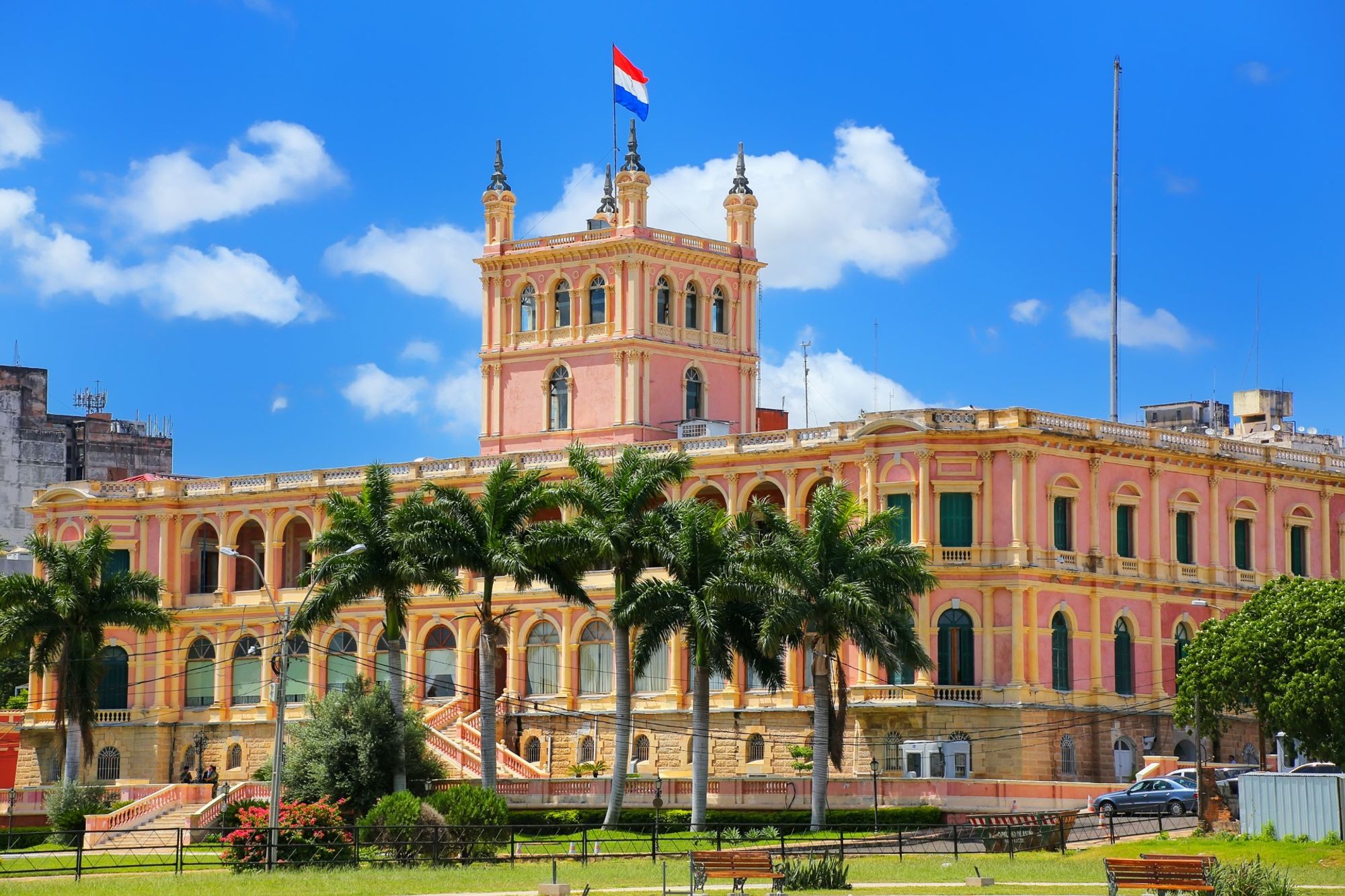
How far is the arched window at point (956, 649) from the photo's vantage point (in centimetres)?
7694

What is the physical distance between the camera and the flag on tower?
90500 millimetres

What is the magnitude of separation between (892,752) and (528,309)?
26.5 meters

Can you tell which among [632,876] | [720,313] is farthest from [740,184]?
→ [632,876]

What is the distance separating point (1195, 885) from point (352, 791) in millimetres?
34957

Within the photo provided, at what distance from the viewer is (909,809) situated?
2633 inches

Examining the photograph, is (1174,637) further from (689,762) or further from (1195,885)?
(1195,885)

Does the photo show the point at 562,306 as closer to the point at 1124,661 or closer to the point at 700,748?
the point at 1124,661

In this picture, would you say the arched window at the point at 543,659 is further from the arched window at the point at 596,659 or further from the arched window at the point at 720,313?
the arched window at the point at 720,313

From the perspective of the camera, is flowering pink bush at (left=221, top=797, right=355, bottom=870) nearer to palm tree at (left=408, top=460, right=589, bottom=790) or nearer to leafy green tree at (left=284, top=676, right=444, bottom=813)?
leafy green tree at (left=284, top=676, right=444, bottom=813)

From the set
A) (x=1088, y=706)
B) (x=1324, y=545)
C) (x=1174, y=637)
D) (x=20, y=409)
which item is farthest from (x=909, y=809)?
(x=20, y=409)

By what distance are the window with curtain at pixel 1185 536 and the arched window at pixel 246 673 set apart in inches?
1364

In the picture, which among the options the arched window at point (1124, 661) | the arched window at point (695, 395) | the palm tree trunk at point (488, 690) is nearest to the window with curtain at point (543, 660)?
the arched window at point (695, 395)

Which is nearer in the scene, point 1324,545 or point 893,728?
point 893,728

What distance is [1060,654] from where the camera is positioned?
7812 centimetres
